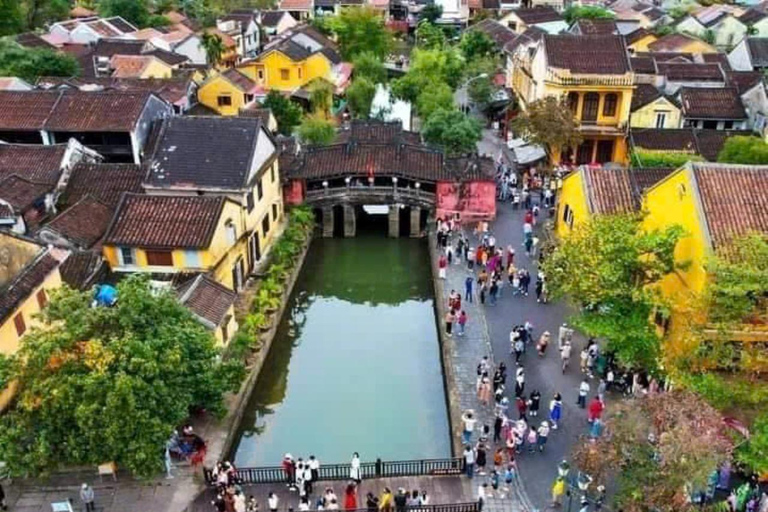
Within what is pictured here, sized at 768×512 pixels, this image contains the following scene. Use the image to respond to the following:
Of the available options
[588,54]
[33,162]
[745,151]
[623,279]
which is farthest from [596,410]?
[588,54]

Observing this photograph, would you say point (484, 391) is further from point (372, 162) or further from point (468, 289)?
point (372, 162)

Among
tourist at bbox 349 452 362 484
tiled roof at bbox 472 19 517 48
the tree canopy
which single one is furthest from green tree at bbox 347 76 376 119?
the tree canopy

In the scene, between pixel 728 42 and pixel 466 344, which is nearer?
pixel 466 344

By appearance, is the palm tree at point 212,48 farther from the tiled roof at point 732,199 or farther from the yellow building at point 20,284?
the tiled roof at point 732,199

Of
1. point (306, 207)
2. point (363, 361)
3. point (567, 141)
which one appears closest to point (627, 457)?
point (363, 361)

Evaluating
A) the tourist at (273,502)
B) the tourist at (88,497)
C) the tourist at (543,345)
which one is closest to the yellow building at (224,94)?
the tourist at (543,345)

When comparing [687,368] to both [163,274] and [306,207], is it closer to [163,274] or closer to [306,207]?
[163,274]
